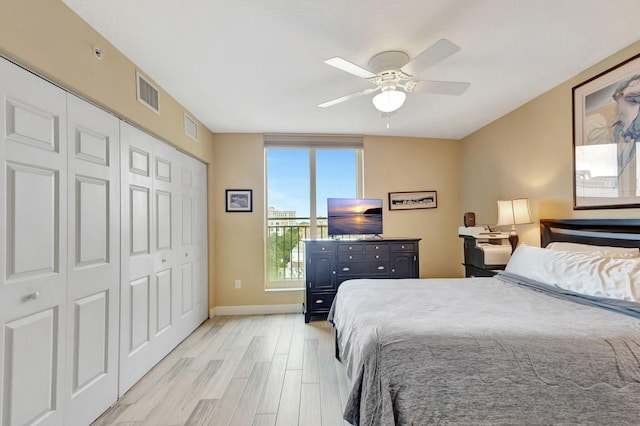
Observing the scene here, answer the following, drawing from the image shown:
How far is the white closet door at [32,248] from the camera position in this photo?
48.7 inches

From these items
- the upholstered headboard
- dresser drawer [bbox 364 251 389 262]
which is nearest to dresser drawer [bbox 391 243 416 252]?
dresser drawer [bbox 364 251 389 262]

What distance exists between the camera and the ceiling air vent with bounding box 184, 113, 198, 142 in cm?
294

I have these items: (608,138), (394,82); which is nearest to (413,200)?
(608,138)

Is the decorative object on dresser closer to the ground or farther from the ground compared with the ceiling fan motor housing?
closer to the ground

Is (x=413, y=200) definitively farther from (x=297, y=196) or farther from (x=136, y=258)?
(x=136, y=258)

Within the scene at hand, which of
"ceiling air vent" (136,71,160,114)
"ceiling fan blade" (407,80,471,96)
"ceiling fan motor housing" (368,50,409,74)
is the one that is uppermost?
"ceiling fan motor housing" (368,50,409,74)

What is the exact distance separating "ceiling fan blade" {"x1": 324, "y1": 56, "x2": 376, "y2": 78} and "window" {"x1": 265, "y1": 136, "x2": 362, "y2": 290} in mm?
2117

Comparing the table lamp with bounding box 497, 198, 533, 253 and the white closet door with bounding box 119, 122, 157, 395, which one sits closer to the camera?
the white closet door with bounding box 119, 122, 157, 395

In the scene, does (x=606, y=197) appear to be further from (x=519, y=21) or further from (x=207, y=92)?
(x=207, y=92)

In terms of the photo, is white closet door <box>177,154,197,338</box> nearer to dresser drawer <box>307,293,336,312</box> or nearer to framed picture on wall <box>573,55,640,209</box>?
dresser drawer <box>307,293,336,312</box>

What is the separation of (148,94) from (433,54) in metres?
2.24

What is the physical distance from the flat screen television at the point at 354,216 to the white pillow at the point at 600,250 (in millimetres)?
1871

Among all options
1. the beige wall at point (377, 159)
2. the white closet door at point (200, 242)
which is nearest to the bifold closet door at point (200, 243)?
the white closet door at point (200, 242)

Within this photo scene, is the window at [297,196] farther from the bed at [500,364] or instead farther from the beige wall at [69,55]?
the bed at [500,364]
